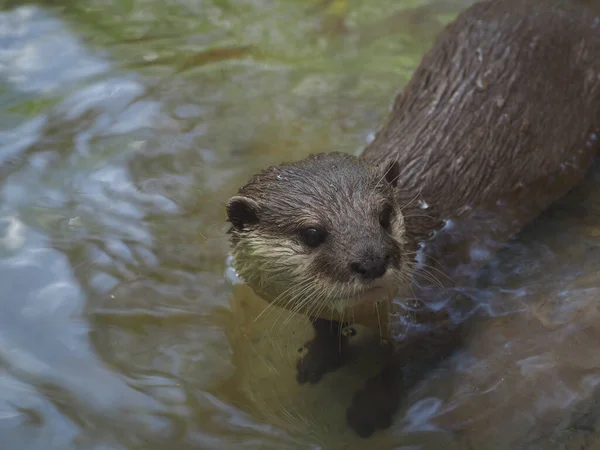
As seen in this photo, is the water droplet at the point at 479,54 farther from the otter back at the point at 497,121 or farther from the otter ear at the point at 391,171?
the otter ear at the point at 391,171

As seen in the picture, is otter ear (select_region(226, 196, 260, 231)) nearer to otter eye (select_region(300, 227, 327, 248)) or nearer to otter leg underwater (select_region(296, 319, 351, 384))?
otter eye (select_region(300, 227, 327, 248))

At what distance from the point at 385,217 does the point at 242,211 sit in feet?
1.91

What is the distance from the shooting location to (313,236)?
8.73 feet

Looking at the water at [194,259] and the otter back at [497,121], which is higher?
the otter back at [497,121]

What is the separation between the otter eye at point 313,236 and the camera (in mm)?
2650

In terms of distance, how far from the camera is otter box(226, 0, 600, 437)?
8.74ft

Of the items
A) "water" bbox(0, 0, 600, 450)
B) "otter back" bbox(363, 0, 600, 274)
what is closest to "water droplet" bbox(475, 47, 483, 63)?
"otter back" bbox(363, 0, 600, 274)

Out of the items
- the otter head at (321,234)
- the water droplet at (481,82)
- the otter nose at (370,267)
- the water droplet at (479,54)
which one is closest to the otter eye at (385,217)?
the otter head at (321,234)

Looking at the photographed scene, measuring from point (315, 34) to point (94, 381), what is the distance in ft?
12.2

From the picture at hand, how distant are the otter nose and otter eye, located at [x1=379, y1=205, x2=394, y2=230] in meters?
0.31

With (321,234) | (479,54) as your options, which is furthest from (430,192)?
(321,234)

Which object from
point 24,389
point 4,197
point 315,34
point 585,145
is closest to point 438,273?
point 585,145

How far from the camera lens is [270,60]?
5.39 meters

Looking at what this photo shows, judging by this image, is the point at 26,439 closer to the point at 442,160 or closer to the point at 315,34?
the point at 442,160
